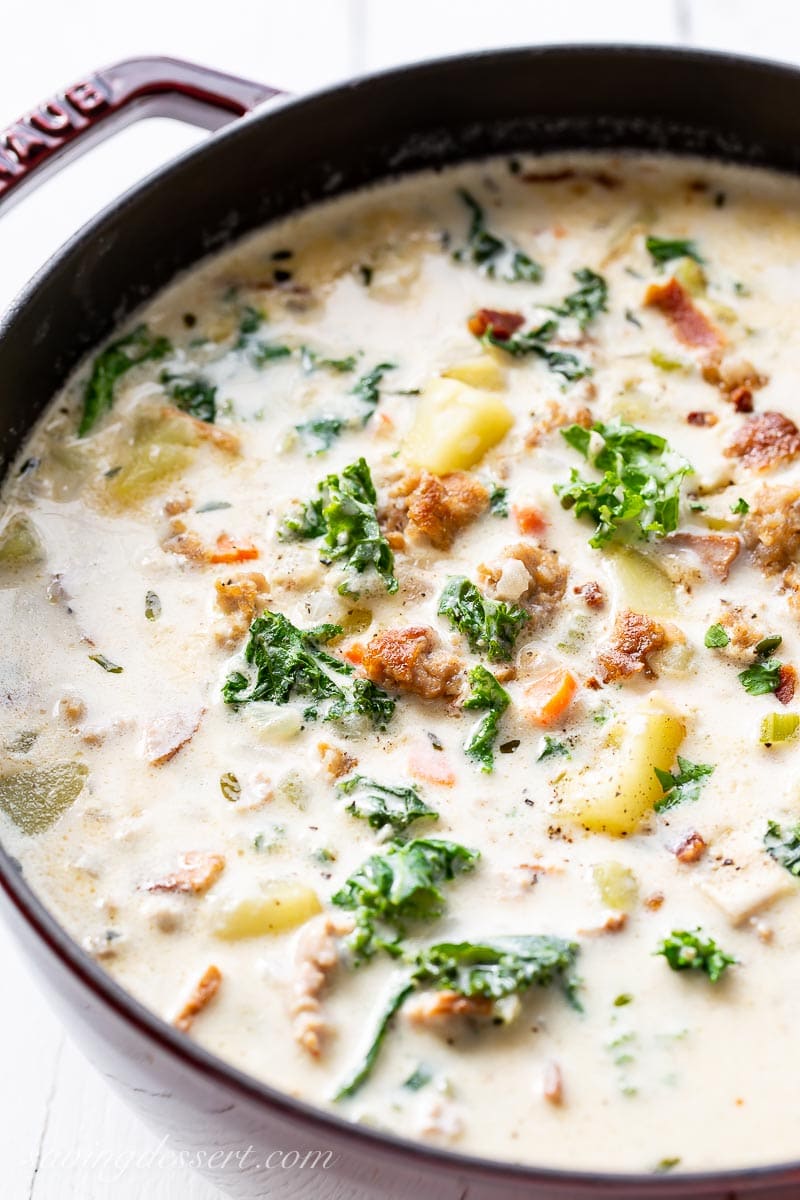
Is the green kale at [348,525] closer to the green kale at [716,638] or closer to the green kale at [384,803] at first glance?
the green kale at [384,803]

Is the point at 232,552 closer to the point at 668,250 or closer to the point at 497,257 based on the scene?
the point at 497,257

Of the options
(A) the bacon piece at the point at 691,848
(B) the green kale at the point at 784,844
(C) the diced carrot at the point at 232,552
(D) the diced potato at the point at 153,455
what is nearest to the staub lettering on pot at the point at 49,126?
(D) the diced potato at the point at 153,455

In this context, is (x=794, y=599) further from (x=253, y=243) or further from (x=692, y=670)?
(x=253, y=243)

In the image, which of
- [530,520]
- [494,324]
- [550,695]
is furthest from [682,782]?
[494,324]

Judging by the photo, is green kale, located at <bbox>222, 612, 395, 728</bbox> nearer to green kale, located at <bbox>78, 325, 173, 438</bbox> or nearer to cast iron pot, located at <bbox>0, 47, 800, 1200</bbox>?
cast iron pot, located at <bbox>0, 47, 800, 1200</bbox>

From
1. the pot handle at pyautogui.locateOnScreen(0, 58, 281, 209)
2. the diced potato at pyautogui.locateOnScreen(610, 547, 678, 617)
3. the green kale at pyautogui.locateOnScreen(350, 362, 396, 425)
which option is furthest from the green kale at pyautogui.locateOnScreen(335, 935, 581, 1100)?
the pot handle at pyautogui.locateOnScreen(0, 58, 281, 209)

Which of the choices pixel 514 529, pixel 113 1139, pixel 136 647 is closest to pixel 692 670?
pixel 514 529
